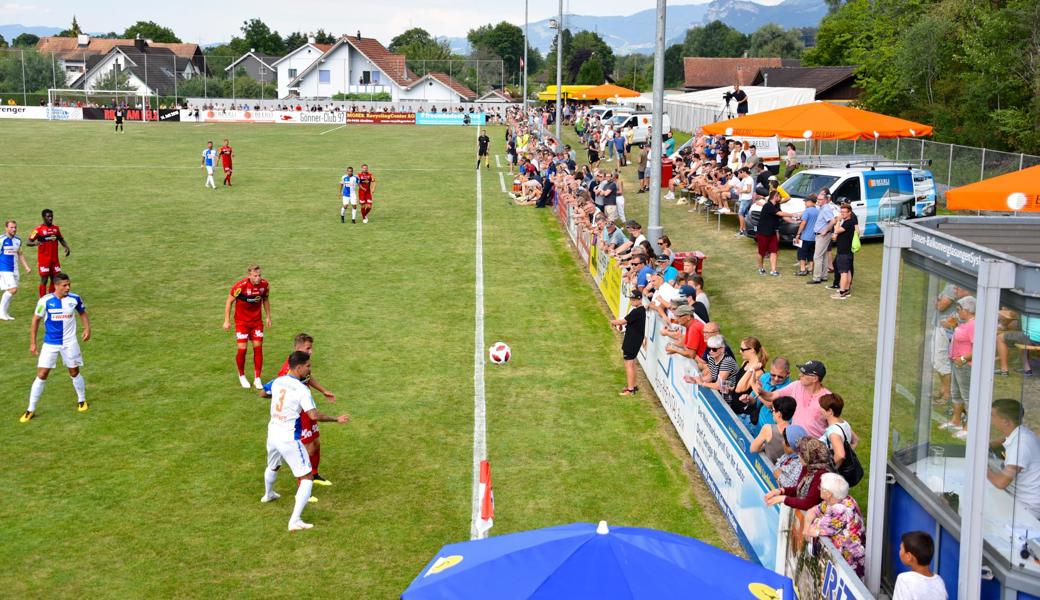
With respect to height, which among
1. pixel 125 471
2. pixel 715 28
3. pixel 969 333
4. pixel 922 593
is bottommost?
pixel 125 471

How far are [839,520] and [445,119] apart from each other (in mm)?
72821

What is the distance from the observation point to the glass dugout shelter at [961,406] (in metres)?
5.96

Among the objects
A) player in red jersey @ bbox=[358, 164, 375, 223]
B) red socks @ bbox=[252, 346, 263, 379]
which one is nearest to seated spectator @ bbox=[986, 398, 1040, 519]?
red socks @ bbox=[252, 346, 263, 379]

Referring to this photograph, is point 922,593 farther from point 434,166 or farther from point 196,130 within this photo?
point 196,130

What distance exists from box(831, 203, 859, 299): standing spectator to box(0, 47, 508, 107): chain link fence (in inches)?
2893

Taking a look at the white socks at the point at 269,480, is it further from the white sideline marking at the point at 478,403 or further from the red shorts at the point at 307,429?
the white sideline marking at the point at 478,403

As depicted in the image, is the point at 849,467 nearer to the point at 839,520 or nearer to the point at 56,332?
the point at 839,520

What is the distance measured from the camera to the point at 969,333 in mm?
6336

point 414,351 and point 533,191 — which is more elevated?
point 533,191

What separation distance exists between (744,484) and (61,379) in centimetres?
989

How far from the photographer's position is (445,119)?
78.2 metres

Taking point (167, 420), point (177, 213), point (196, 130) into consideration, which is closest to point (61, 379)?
point (167, 420)

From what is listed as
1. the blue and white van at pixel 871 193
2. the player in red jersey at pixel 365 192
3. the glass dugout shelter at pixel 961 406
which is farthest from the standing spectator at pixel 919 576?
the player in red jersey at pixel 365 192

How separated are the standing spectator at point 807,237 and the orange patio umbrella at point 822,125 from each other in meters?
2.61
